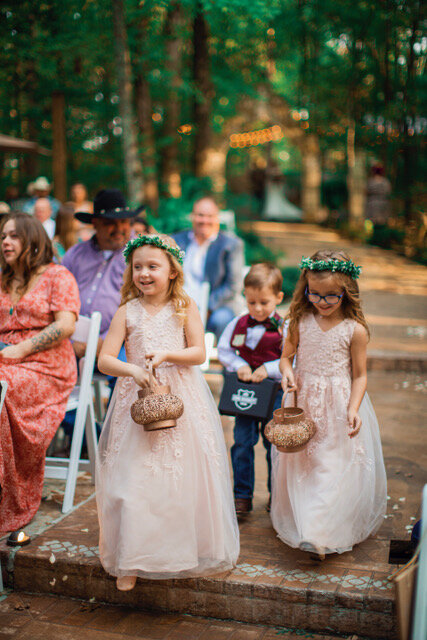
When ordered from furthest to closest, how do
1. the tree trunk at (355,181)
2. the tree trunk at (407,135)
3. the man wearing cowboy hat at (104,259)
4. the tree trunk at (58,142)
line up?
the tree trunk at (355,181)
the tree trunk at (407,135)
the tree trunk at (58,142)
the man wearing cowboy hat at (104,259)

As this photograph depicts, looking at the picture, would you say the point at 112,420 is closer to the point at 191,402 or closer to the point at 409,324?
the point at 191,402

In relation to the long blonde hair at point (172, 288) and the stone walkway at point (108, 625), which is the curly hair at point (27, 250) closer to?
the long blonde hair at point (172, 288)

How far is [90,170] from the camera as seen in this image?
15.9m

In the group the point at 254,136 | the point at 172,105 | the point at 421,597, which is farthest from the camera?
the point at 254,136

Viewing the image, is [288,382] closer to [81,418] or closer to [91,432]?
[81,418]

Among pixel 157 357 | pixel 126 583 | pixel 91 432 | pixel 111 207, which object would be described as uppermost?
pixel 111 207

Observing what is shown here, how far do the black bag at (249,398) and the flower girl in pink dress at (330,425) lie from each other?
182mm

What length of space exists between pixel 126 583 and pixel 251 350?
5.10 ft

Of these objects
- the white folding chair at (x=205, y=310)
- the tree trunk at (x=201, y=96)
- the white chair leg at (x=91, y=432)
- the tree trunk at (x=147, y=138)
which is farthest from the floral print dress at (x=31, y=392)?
the tree trunk at (x=201, y=96)

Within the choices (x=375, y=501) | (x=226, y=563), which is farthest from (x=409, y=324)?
(x=226, y=563)

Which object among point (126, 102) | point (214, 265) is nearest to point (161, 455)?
point (214, 265)

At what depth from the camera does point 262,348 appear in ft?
13.5

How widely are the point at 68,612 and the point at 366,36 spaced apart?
18.6 meters

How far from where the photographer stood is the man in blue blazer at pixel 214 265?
20.1 feet
